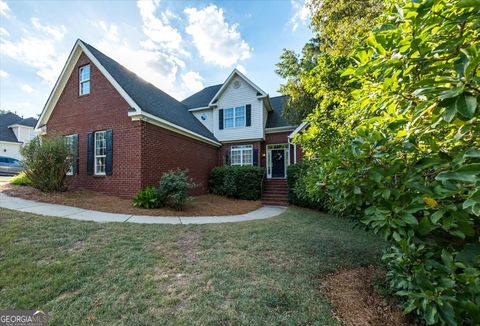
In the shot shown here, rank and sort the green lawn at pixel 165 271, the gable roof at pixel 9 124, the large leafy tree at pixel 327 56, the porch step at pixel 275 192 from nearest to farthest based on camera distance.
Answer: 1. the green lawn at pixel 165 271
2. the large leafy tree at pixel 327 56
3. the porch step at pixel 275 192
4. the gable roof at pixel 9 124

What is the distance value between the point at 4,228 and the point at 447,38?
7.08 meters

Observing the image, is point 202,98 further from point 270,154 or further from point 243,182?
point 243,182

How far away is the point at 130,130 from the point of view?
8688 millimetres

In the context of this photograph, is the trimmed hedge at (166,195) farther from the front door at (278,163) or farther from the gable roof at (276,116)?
the gable roof at (276,116)

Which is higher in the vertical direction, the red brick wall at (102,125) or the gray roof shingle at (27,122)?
the gray roof shingle at (27,122)

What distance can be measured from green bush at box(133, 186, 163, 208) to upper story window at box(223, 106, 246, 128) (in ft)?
26.8

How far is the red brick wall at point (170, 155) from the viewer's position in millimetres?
8690

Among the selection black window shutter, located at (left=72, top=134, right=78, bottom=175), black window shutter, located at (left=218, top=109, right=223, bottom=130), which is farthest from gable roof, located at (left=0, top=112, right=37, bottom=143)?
black window shutter, located at (left=218, top=109, right=223, bottom=130)

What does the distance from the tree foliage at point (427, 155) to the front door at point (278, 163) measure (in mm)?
12191

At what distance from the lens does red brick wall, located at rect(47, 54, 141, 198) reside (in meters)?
8.60

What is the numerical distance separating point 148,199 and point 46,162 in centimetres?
424

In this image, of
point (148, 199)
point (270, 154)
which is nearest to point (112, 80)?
point (148, 199)

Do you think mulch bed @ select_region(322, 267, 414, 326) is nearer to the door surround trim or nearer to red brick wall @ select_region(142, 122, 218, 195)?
red brick wall @ select_region(142, 122, 218, 195)

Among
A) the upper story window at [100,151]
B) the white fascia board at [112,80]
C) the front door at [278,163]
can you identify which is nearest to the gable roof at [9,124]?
the white fascia board at [112,80]
